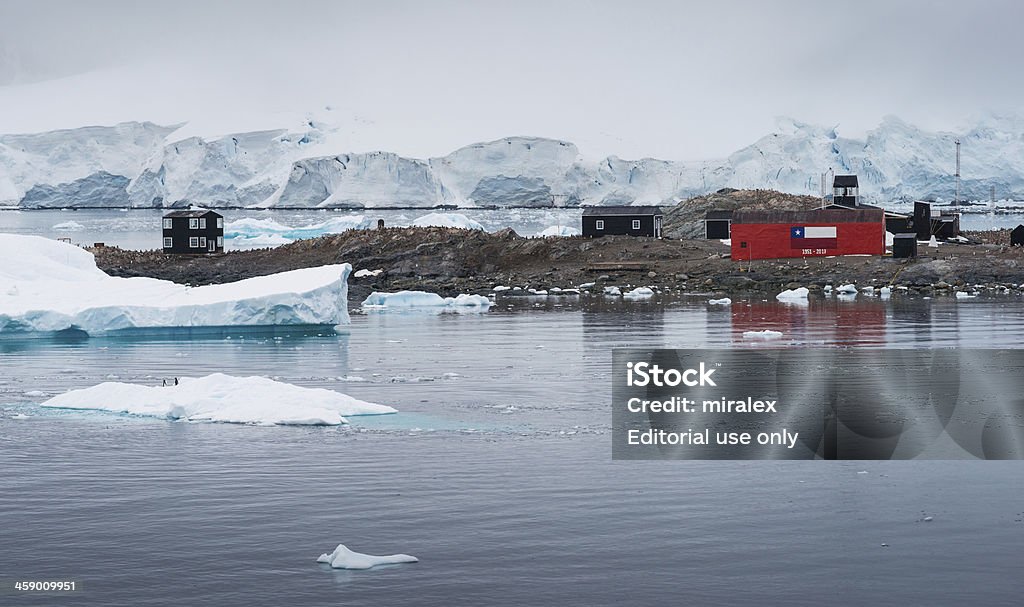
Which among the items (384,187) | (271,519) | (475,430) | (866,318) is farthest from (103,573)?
(384,187)

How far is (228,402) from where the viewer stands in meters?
18.1

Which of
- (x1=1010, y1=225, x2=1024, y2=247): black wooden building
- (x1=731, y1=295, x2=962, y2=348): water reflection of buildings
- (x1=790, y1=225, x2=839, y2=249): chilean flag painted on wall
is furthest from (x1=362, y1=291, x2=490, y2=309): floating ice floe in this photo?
(x1=1010, y1=225, x2=1024, y2=247): black wooden building

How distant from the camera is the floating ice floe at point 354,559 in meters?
10.3

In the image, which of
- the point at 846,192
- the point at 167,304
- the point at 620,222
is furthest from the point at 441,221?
the point at 167,304

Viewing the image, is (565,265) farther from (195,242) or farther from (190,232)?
(190,232)

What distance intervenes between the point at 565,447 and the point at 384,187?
117 meters

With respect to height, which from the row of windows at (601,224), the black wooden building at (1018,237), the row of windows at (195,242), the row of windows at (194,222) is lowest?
the black wooden building at (1018,237)

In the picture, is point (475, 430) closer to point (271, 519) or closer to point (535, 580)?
point (271, 519)

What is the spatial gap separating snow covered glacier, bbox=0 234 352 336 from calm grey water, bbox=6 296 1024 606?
38.6 feet

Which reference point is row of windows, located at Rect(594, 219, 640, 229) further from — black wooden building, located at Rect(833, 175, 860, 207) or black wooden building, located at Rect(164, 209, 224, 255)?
black wooden building, located at Rect(164, 209, 224, 255)

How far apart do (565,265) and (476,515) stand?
155ft

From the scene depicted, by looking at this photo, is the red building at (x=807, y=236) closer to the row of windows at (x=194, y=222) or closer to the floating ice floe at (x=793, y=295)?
the floating ice floe at (x=793, y=295)

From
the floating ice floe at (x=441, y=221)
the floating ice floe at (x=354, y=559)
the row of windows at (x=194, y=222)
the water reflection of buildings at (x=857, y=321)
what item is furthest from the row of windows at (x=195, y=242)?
the floating ice floe at (x=354, y=559)

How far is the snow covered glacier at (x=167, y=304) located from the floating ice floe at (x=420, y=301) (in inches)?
475
